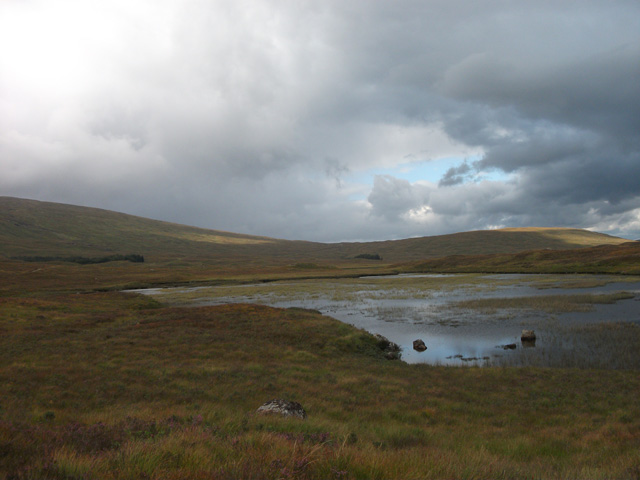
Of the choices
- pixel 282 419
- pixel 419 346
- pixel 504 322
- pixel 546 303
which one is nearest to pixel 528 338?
pixel 504 322

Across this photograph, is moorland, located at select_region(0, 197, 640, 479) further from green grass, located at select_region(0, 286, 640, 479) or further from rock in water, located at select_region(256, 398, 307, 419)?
rock in water, located at select_region(256, 398, 307, 419)

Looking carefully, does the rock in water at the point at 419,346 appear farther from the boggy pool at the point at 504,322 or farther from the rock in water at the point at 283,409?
the rock in water at the point at 283,409

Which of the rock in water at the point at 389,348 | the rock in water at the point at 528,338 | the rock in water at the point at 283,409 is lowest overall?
the rock in water at the point at 389,348

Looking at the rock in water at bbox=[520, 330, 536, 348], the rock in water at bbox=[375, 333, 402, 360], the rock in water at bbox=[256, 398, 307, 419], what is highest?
the rock in water at bbox=[256, 398, 307, 419]

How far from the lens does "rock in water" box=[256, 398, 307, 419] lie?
41.9 feet

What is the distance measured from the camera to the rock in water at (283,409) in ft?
41.9

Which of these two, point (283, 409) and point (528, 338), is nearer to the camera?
point (283, 409)

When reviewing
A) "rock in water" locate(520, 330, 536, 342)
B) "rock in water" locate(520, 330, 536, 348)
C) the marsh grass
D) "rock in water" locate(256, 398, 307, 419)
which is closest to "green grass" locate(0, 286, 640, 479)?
"rock in water" locate(256, 398, 307, 419)

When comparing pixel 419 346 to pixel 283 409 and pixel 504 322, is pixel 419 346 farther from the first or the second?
pixel 283 409

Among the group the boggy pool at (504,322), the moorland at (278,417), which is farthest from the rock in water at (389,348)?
the boggy pool at (504,322)

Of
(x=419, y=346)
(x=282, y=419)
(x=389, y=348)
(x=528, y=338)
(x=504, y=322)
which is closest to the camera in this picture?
(x=282, y=419)

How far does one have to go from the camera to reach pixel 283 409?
42.5ft

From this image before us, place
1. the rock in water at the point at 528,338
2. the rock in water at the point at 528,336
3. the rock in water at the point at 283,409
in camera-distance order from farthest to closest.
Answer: the rock in water at the point at 528,336 < the rock in water at the point at 528,338 < the rock in water at the point at 283,409

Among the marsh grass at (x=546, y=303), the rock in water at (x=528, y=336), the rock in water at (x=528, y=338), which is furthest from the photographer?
the marsh grass at (x=546, y=303)
